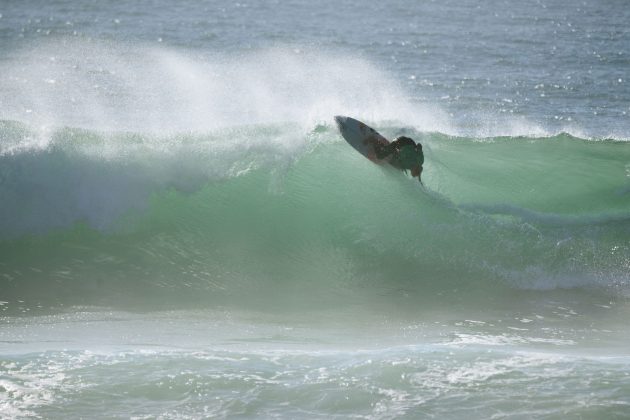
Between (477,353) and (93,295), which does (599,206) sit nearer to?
(477,353)

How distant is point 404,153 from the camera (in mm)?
9555

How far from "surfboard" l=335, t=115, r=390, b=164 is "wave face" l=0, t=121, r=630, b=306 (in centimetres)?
30

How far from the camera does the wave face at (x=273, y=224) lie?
29.0 ft

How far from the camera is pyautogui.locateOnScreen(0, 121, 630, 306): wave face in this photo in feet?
29.0

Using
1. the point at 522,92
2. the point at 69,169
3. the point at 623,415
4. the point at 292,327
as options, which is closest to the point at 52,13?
the point at 522,92

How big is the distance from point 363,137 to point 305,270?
59.5 inches

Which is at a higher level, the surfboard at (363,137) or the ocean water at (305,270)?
the surfboard at (363,137)

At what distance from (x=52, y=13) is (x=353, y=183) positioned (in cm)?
2277

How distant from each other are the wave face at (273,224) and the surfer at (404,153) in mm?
177

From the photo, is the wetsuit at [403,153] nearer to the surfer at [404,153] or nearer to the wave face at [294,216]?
the surfer at [404,153]

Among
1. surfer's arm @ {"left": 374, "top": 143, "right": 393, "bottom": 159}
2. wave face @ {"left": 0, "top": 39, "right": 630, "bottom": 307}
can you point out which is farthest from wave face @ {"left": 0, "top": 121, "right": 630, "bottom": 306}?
surfer's arm @ {"left": 374, "top": 143, "right": 393, "bottom": 159}

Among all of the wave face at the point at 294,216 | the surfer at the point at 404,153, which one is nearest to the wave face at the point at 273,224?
the wave face at the point at 294,216

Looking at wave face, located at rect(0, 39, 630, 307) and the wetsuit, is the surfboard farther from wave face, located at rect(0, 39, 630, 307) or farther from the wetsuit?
wave face, located at rect(0, 39, 630, 307)

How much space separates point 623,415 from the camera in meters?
5.64
